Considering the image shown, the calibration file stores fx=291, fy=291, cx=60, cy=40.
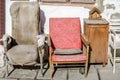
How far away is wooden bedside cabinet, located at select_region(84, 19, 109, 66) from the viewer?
19.8 feet

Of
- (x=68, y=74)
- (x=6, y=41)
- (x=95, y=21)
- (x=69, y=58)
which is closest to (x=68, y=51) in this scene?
(x=69, y=58)

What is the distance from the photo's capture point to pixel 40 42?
5625 millimetres

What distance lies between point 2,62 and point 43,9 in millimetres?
1485

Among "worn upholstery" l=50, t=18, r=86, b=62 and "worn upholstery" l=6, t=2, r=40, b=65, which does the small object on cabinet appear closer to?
"worn upholstery" l=50, t=18, r=86, b=62

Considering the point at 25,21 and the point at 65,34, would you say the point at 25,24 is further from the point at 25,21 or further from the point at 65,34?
the point at 65,34

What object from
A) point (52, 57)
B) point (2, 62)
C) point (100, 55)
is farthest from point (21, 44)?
point (100, 55)

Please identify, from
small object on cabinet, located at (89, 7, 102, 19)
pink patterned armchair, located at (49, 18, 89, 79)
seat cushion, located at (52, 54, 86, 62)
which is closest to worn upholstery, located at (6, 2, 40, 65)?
pink patterned armchair, located at (49, 18, 89, 79)

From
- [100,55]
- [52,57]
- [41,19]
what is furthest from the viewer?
[41,19]

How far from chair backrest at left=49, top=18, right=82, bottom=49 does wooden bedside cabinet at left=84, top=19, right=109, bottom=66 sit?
8.6 inches

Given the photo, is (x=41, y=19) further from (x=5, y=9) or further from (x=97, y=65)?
(x=97, y=65)

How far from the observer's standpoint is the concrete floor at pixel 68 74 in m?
5.68

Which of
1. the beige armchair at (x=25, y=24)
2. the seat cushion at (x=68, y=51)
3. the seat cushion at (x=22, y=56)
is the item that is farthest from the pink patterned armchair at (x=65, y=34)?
the seat cushion at (x=22, y=56)

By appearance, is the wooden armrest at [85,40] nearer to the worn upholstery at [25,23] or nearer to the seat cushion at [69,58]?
the seat cushion at [69,58]

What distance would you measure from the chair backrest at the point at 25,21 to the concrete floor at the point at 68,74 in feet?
2.32
